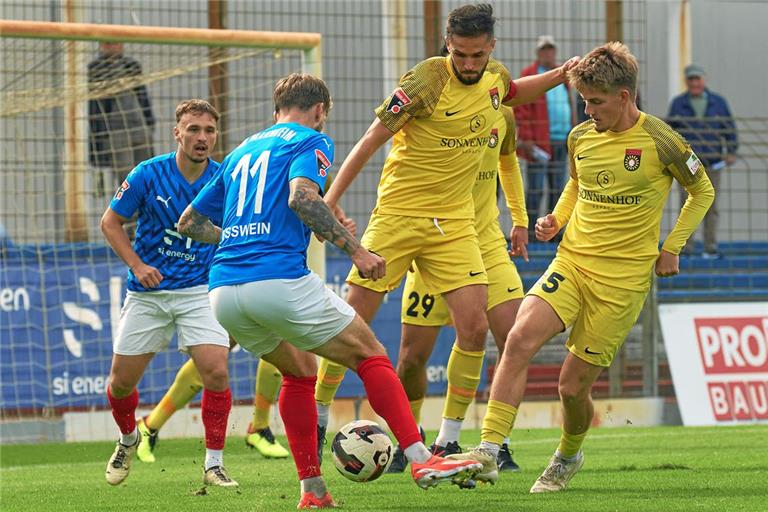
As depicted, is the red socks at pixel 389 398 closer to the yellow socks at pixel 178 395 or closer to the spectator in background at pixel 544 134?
the yellow socks at pixel 178 395

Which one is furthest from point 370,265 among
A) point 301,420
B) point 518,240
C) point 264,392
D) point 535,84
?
point 264,392

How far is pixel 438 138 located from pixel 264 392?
307 cm

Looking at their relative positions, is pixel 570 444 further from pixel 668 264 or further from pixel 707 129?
pixel 707 129

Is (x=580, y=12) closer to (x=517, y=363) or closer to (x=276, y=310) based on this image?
(x=517, y=363)

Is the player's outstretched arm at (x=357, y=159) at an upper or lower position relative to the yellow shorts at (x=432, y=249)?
upper

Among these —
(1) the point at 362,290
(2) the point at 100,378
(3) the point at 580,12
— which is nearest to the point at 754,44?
(3) the point at 580,12

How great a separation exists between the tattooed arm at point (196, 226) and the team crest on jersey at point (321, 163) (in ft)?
2.79

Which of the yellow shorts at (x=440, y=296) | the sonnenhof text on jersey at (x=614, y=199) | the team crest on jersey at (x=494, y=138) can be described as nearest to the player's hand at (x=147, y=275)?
the yellow shorts at (x=440, y=296)

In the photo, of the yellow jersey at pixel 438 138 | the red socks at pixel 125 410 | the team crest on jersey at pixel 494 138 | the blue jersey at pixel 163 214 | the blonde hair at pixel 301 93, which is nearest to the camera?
the blonde hair at pixel 301 93

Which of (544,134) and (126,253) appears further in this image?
(544,134)

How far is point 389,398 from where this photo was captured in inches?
247

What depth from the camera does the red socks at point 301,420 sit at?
21.4ft

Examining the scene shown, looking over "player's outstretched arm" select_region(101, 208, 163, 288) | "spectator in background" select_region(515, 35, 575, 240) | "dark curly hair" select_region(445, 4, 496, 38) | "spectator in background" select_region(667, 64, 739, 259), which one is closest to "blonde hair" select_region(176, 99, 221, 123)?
"player's outstretched arm" select_region(101, 208, 163, 288)

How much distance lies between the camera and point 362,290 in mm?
8203
